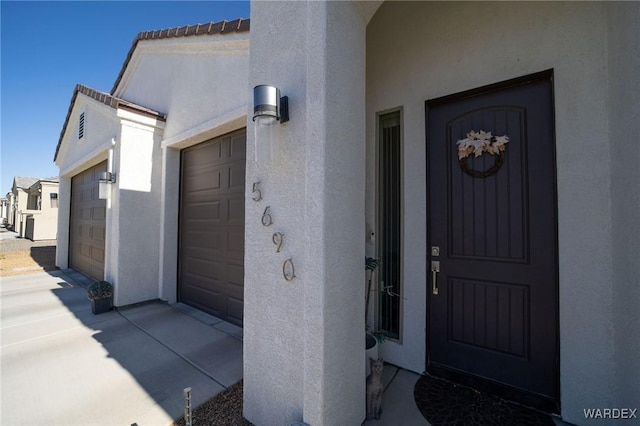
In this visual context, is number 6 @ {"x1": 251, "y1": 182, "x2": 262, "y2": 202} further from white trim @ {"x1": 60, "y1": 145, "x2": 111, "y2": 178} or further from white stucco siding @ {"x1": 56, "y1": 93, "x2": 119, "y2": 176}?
white trim @ {"x1": 60, "y1": 145, "x2": 111, "y2": 178}

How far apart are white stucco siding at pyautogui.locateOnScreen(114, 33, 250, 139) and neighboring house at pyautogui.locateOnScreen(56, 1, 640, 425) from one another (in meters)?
1.95

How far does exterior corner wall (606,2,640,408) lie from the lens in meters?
1.80

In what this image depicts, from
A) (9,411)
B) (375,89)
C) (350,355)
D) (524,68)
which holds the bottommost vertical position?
(9,411)

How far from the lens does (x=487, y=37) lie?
2.75 metres

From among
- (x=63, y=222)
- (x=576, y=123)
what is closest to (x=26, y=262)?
(x=63, y=222)

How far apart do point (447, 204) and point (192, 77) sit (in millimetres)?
5369

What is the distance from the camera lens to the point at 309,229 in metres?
1.89

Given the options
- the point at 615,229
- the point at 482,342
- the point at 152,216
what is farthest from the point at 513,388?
the point at 152,216

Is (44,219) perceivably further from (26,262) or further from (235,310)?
(235,310)

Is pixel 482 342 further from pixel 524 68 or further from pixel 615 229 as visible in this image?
pixel 524 68

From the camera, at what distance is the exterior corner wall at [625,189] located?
180 cm

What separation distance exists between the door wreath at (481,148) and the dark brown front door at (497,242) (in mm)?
14

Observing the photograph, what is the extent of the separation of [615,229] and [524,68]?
1.69 metres

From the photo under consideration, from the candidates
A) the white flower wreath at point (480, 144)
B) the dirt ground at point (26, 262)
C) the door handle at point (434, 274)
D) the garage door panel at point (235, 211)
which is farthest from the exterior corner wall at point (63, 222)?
the white flower wreath at point (480, 144)
